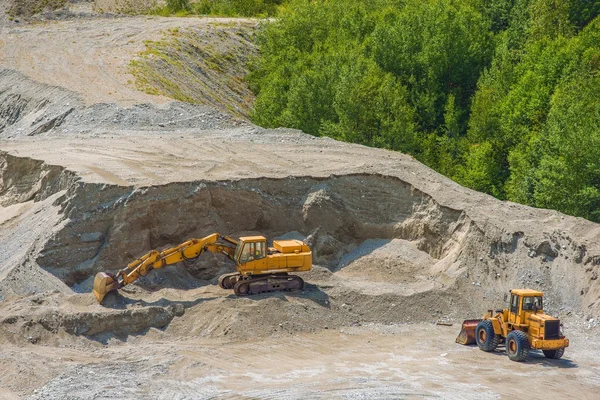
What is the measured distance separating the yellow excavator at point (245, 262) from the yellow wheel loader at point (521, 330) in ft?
17.5

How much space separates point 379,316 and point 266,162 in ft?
25.4

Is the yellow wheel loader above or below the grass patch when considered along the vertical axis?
below

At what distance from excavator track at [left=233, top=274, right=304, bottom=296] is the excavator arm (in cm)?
91

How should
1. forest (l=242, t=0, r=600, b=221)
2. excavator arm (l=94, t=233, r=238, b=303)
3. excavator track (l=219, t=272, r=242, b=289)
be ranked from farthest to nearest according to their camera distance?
forest (l=242, t=0, r=600, b=221)
excavator track (l=219, t=272, r=242, b=289)
excavator arm (l=94, t=233, r=238, b=303)

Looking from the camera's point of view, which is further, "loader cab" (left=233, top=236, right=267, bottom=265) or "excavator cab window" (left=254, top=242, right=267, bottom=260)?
"excavator cab window" (left=254, top=242, right=267, bottom=260)

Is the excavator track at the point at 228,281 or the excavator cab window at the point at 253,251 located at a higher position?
the excavator cab window at the point at 253,251

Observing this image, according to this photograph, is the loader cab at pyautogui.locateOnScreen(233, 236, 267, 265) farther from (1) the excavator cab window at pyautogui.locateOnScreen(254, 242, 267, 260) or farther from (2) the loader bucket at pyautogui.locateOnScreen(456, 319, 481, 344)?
(2) the loader bucket at pyautogui.locateOnScreen(456, 319, 481, 344)

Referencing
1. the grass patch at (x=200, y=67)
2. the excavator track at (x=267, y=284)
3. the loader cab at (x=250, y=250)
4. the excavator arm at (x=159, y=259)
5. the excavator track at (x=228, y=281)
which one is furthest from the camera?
the grass patch at (x=200, y=67)

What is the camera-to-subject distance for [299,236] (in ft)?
96.5

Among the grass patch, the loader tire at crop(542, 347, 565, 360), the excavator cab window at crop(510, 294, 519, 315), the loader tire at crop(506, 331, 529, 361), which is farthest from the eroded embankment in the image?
the grass patch

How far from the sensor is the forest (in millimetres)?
38250

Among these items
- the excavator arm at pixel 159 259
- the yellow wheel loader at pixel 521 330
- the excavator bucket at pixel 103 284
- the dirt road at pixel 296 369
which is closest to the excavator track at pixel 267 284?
the excavator arm at pixel 159 259

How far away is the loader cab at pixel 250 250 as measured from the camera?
86.4ft

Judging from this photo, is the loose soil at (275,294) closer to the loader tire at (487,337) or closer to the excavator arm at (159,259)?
the loader tire at (487,337)
